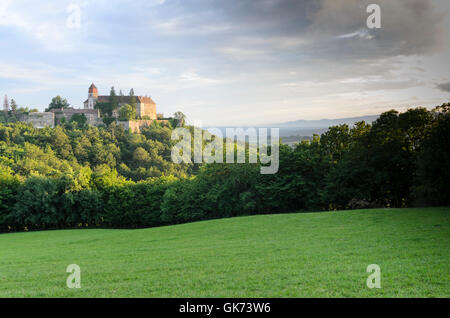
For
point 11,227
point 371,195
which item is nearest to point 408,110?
point 371,195

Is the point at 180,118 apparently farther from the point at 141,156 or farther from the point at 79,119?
the point at 141,156

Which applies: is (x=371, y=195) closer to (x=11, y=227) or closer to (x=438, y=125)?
(x=438, y=125)

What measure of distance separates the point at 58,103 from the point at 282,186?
86666 millimetres

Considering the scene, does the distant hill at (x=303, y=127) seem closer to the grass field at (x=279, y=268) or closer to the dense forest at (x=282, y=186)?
the dense forest at (x=282, y=186)

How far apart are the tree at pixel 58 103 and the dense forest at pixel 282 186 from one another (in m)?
42.7

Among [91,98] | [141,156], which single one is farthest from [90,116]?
[141,156]

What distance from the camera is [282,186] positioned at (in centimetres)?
3241

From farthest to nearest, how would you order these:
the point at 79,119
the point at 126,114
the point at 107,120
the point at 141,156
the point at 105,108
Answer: the point at 105,108 → the point at 107,120 → the point at 126,114 → the point at 79,119 → the point at 141,156

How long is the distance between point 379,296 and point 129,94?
346 ft

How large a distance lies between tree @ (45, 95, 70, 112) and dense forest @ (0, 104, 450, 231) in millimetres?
42684

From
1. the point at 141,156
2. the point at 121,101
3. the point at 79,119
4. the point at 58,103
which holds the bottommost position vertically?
the point at 141,156

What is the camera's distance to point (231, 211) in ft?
113

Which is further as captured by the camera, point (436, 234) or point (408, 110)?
point (408, 110)

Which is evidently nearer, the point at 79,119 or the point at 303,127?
the point at 303,127
